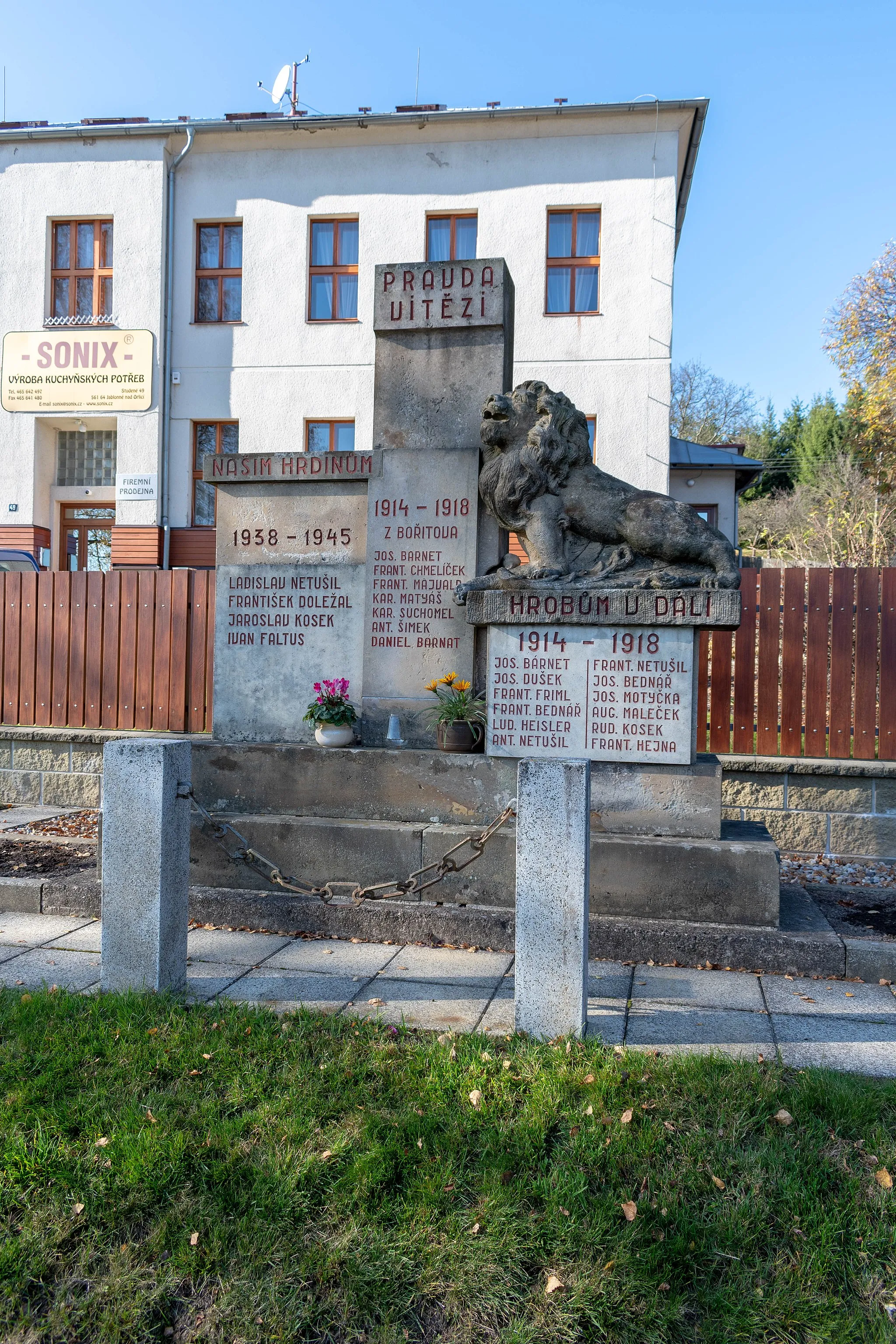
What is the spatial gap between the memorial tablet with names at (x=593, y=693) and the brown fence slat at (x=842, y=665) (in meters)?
3.61

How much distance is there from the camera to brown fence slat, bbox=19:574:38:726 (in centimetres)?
993

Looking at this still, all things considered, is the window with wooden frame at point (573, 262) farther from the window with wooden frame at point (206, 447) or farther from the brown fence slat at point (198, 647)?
the brown fence slat at point (198, 647)

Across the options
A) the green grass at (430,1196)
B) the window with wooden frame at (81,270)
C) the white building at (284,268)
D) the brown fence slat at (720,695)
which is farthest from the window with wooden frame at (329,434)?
the green grass at (430,1196)

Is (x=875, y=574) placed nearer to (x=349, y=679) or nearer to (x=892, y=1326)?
(x=349, y=679)

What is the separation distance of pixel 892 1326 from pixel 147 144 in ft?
64.3

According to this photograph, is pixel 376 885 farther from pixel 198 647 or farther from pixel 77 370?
Answer: pixel 77 370

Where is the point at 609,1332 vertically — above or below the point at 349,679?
below

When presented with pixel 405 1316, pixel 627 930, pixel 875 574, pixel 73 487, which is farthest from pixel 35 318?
pixel 405 1316

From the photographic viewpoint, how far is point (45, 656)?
32.4ft

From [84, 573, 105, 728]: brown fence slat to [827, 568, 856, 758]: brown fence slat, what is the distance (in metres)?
7.37

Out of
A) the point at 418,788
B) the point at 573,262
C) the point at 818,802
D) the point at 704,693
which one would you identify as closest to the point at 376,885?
the point at 418,788

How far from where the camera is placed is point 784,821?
8.03m

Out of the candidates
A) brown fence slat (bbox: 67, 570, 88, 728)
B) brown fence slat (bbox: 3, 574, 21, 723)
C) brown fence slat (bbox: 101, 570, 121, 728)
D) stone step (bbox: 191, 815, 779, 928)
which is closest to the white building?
brown fence slat (bbox: 3, 574, 21, 723)

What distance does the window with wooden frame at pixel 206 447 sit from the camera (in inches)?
669
